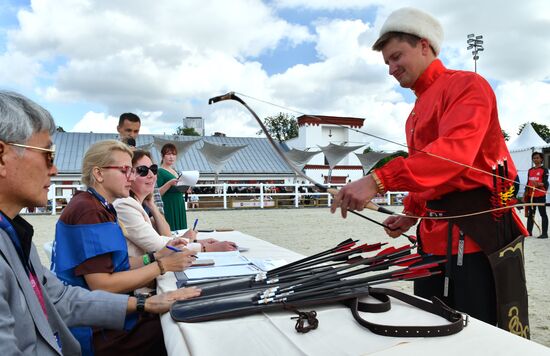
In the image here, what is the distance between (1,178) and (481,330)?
1.43 meters

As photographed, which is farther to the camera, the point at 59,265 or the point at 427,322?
the point at 59,265

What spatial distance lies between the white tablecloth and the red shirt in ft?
1.52

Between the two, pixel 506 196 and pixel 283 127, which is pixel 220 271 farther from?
pixel 283 127

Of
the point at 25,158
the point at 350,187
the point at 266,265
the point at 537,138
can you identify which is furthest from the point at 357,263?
the point at 537,138

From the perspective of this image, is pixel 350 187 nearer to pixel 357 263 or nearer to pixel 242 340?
pixel 357 263

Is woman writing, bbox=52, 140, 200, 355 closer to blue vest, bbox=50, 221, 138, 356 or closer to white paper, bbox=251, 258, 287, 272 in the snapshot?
blue vest, bbox=50, 221, 138, 356

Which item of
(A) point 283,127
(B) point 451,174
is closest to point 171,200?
(B) point 451,174

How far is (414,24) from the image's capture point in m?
1.75

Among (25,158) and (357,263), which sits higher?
(25,158)

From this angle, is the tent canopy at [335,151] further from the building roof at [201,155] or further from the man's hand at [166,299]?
the man's hand at [166,299]

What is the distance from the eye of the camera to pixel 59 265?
192 cm

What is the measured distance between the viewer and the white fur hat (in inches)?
68.9

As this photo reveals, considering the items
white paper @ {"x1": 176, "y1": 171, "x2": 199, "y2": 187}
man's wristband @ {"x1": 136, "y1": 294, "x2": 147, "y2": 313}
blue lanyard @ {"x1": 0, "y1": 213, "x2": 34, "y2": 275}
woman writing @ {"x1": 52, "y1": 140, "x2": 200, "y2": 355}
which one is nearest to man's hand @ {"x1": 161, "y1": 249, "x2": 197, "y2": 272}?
woman writing @ {"x1": 52, "y1": 140, "x2": 200, "y2": 355}

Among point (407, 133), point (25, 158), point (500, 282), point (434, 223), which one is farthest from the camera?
point (407, 133)
